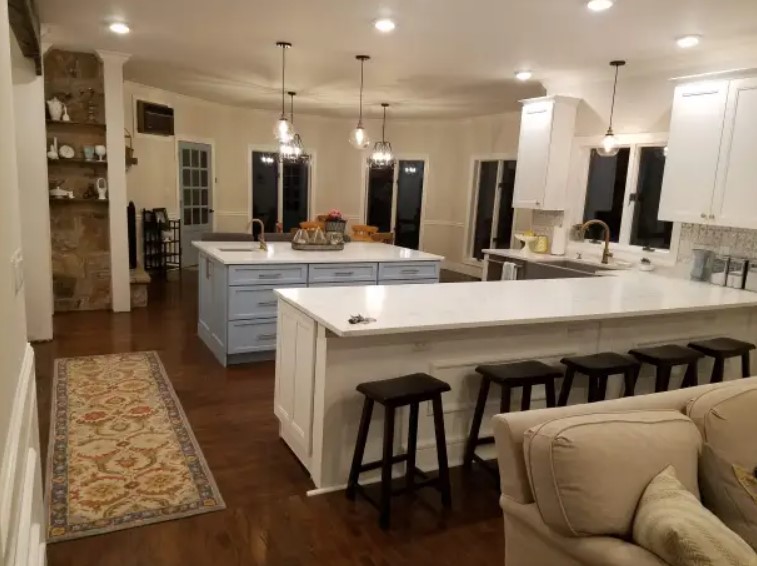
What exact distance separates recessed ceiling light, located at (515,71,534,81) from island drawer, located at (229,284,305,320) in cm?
323

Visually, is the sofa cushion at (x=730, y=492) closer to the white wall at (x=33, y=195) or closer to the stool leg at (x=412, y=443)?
the stool leg at (x=412, y=443)

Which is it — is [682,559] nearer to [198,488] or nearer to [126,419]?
[198,488]

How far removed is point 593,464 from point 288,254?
3605 mm

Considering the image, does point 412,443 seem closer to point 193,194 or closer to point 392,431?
point 392,431

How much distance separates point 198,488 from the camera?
2.70 meters

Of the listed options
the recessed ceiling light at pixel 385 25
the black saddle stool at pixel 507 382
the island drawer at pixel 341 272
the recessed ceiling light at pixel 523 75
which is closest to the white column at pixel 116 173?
the island drawer at pixel 341 272

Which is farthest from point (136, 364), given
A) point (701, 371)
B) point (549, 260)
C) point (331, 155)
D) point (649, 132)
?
point (331, 155)

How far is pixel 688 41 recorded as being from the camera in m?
4.01

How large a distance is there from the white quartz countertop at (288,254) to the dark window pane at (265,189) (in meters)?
4.22

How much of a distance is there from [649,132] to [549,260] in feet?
4.62

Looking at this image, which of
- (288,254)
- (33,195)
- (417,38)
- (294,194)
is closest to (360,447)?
(288,254)

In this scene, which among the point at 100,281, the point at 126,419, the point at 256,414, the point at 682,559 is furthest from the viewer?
the point at 100,281

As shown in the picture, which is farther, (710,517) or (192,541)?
(192,541)

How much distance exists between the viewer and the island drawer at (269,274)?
4.31 m
